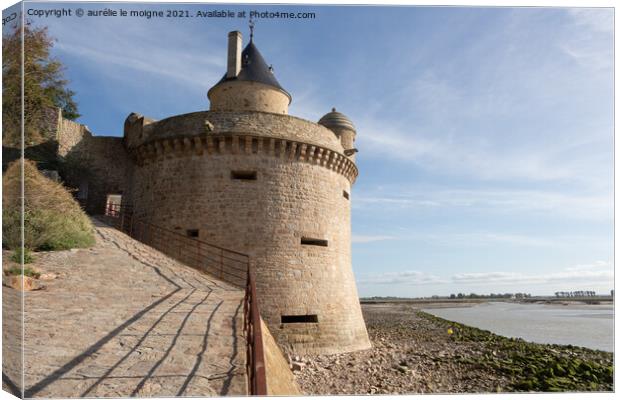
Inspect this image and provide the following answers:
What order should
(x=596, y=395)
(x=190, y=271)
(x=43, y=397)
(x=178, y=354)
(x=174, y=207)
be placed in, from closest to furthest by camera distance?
(x=43, y=397), (x=178, y=354), (x=596, y=395), (x=190, y=271), (x=174, y=207)

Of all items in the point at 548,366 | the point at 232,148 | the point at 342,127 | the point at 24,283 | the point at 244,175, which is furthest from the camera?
the point at 342,127

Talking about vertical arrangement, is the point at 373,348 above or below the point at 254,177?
below

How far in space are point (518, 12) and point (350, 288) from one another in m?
9.82

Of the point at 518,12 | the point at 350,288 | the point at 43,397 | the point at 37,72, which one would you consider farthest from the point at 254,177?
the point at 43,397

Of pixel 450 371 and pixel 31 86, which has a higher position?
pixel 31 86

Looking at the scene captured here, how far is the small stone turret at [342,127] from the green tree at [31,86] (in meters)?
9.15

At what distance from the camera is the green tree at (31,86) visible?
6.82 metres

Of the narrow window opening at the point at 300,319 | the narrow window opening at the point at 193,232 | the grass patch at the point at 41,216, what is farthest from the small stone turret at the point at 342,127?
the grass patch at the point at 41,216

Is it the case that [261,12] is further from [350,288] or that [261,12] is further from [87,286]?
[350,288]

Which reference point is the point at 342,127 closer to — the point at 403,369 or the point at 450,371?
the point at 403,369

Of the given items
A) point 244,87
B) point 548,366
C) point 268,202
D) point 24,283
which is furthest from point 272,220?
point 548,366

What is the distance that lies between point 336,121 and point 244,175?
5459mm

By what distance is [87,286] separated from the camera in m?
Result: 7.36

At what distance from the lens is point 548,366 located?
41.5 feet
